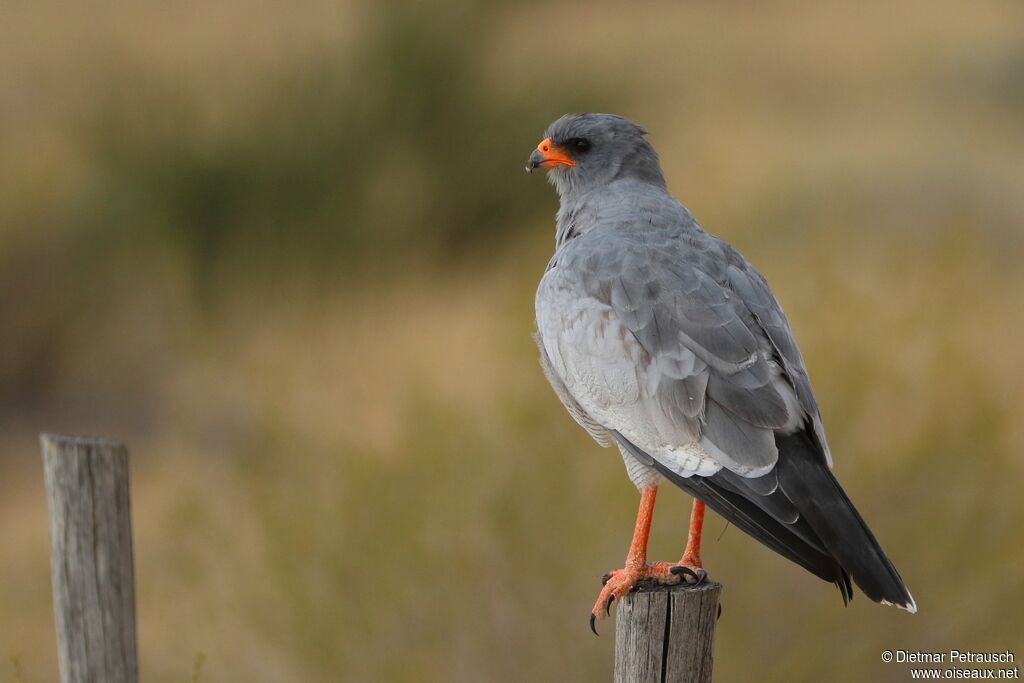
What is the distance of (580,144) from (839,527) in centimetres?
189

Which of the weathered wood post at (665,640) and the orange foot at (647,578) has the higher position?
the orange foot at (647,578)

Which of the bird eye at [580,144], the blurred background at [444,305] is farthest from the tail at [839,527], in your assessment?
the blurred background at [444,305]

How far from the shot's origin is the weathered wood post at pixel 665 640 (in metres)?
3.32

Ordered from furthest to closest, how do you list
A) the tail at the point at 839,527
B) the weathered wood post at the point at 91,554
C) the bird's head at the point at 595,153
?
1. the bird's head at the point at 595,153
2. the weathered wood post at the point at 91,554
3. the tail at the point at 839,527

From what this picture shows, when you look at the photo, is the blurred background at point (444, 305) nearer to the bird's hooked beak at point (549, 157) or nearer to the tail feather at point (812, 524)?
the bird's hooked beak at point (549, 157)

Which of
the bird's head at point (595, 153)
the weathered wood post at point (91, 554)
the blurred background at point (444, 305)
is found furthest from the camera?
the blurred background at point (444, 305)

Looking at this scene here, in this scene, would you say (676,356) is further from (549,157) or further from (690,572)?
(549,157)

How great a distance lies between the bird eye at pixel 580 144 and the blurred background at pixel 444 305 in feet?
6.91

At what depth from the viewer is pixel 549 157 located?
14.7 feet

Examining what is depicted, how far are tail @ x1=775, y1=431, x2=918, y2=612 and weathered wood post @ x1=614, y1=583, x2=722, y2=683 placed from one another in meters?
0.42

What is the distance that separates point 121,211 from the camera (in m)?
14.1

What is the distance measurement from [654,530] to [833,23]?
18.6m

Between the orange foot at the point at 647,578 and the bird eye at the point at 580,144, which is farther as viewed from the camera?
the bird eye at the point at 580,144

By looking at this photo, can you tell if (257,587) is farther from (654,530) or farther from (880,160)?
(880,160)
